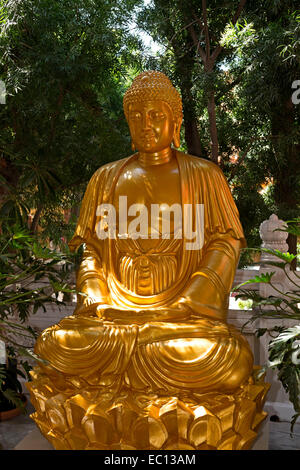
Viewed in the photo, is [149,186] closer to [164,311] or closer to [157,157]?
[157,157]

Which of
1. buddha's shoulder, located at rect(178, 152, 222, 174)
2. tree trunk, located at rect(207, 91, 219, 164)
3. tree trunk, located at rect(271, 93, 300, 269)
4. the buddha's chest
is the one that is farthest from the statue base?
tree trunk, located at rect(207, 91, 219, 164)

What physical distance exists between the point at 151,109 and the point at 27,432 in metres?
2.01

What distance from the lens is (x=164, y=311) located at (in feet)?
8.00

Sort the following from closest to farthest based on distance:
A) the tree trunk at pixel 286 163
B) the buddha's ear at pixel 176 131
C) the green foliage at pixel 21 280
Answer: the green foliage at pixel 21 280 < the buddha's ear at pixel 176 131 < the tree trunk at pixel 286 163

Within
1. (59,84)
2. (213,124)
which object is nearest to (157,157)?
(59,84)

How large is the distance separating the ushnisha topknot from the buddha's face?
27mm

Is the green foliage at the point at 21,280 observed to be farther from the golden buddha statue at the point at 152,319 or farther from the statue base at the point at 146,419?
the statue base at the point at 146,419

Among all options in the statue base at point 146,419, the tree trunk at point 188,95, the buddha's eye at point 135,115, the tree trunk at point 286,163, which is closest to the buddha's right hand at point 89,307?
the statue base at point 146,419

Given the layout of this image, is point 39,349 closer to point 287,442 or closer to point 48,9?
point 287,442

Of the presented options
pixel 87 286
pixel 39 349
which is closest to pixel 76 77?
pixel 87 286

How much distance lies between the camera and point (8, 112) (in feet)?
14.4

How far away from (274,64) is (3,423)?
3.45 m

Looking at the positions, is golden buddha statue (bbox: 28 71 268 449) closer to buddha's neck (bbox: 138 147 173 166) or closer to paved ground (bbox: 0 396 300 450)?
buddha's neck (bbox: 138 147 173 166)

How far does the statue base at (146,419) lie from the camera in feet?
6.87
